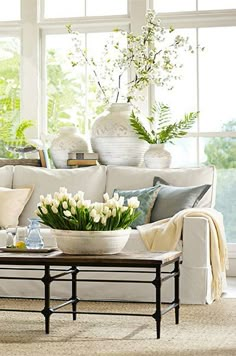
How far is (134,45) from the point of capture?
23.4ft

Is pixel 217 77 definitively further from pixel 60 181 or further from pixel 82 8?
pixel 60 181

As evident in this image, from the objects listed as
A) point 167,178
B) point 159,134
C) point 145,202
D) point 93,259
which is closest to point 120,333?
point 93,259

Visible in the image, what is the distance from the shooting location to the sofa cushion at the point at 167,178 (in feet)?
19.5

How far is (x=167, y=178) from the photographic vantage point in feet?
19.8

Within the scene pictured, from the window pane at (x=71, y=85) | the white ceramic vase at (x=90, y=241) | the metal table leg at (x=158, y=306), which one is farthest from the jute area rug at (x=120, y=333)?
the window pane at (x=71, y=85)

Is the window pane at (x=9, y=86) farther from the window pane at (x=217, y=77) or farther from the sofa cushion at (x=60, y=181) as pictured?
the window pane at (x=217, y=77)

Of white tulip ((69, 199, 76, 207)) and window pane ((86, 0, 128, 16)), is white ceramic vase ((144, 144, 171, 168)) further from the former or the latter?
white tulip ((69, 199, 76, 207))

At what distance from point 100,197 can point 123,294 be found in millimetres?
1025

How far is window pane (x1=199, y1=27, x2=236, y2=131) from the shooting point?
7070 millimetres

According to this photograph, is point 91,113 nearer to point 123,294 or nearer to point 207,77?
point 207,77

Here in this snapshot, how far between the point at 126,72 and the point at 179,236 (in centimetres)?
247

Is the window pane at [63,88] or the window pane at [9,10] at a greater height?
the window pane at [9,10]

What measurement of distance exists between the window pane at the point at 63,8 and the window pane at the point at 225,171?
1633 millimetres

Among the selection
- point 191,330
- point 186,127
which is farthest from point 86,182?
point 191,330
